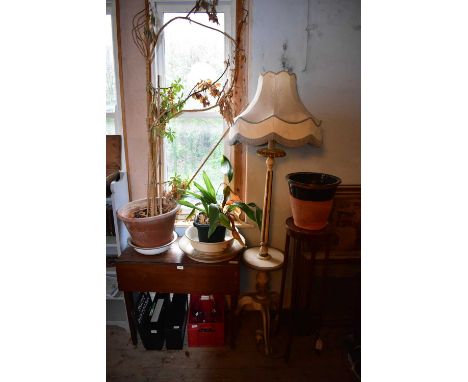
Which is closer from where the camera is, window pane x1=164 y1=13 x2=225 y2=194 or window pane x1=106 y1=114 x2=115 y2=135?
window pane x1=164 y1=13 x2=225 y2=194

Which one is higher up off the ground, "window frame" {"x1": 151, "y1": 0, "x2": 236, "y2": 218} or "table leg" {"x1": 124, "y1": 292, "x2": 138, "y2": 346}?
"window frame" {"x1": 151, "y1": 0, "x2": 236, "y2": 218}

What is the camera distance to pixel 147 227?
167cm

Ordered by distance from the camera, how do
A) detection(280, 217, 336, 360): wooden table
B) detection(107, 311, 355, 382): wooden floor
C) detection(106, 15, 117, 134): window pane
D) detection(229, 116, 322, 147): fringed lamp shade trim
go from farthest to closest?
detection(106, 15, 117, 134): window pane, detection(107, 311, 355, 382): wooden floor, detection(280, 217, 336, 360): wooden table, detection(229, 116, 322, 147): fringed lamp shade trim

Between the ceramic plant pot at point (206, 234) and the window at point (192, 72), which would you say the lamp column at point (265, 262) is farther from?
the window at point (192, 72)

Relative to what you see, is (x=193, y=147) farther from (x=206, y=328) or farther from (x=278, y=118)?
(x=206, y=328)

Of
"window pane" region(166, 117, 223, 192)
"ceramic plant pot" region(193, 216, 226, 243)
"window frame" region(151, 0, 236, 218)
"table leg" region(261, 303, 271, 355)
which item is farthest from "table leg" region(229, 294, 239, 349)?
"window frame" region(151, 0, 236, 218)

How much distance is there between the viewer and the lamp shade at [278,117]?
4.82ft

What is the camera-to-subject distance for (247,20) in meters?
1.84

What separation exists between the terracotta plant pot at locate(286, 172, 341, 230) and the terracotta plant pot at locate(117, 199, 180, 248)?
2.28 feet

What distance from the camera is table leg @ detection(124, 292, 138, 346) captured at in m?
1.80

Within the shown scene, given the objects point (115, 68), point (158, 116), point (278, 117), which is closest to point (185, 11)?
point (115, 68)

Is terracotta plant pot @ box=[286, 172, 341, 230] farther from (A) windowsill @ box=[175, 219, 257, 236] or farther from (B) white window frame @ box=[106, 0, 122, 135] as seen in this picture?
(B) white window frame @ box=[106, 0, 122, 135]

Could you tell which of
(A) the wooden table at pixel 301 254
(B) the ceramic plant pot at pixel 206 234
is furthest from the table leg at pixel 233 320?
(B) the ceramic plant pot at pixel 206 234
